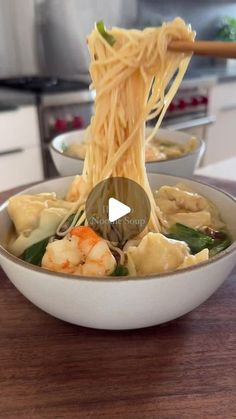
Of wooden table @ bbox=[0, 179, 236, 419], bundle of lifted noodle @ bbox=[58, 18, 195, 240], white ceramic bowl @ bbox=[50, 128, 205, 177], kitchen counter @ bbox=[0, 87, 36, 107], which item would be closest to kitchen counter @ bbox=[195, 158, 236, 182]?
white ceramic bowl @ bbox=[50, 128, 205, 177]

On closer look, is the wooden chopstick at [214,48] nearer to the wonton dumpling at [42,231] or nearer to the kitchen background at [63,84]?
the wonton dumpling at [42,231]

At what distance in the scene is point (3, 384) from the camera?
439 millimetres

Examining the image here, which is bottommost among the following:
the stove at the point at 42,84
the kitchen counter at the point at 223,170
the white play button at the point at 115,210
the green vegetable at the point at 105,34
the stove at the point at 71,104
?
the kitchen counter at the point at 223,170

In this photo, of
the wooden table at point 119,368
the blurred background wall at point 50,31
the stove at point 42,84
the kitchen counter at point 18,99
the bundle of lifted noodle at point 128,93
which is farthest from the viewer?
the blurred background wall at point 50,31

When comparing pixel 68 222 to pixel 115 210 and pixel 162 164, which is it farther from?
pixel 162 164

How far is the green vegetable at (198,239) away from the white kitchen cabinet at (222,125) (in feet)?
7.03

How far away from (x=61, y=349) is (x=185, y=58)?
42 centimetres

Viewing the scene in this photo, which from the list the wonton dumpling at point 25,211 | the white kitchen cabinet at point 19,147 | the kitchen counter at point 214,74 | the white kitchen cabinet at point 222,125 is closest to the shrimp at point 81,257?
the wonton dumpling at point 25,211

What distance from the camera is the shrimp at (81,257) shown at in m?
0.50

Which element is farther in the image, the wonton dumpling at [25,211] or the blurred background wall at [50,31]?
the blurred background wall at [50,31]

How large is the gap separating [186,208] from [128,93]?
0.21 meters

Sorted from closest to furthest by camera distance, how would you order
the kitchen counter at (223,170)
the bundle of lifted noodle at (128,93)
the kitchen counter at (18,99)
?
the bundle of lifted noodle at (128,93), the kitchen counter at (223,170), the kitchen counter at (18,99)
